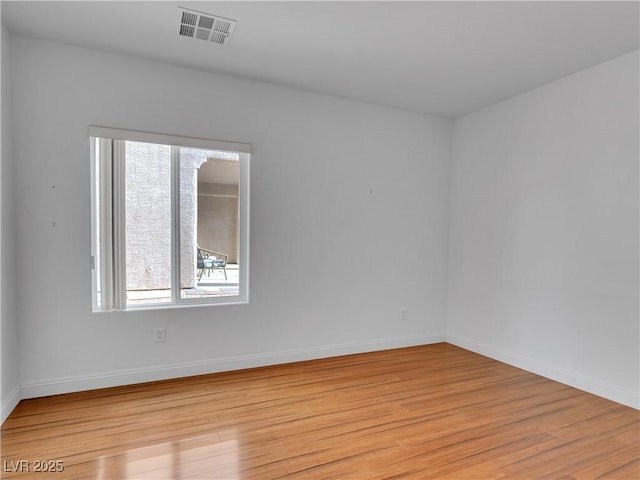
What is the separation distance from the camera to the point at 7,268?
8.50ft

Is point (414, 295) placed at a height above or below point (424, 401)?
above

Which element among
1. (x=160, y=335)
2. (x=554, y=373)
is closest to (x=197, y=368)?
(x=160, y=335)

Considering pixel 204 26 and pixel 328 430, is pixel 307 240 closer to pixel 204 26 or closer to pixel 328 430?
pixel 328 430

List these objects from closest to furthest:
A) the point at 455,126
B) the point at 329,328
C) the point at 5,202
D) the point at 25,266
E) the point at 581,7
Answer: the point at 581,7 → the point at 5,202 → the point at 25,266 → the point at 329,328 → the point at 455,126

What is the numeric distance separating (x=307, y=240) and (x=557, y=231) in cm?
236

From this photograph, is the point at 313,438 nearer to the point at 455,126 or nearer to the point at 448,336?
the point at 448,336

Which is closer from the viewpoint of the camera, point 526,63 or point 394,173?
point 526,63

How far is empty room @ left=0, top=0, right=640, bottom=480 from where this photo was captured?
234cm

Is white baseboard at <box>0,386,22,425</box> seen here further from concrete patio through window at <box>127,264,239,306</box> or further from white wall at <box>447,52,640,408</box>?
white wall at <box>447,52,640,408</box>

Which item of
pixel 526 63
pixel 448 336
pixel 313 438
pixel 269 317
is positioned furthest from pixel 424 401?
pixel 526 63

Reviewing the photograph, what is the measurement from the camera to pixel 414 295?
4.41 metres

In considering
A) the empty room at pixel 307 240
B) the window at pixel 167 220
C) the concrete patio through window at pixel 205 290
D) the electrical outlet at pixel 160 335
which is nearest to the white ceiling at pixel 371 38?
the empty room at pixel 307 240

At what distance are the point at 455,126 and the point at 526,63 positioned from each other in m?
1.50

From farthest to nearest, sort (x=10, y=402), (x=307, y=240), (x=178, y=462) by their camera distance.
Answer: (x=307, y=240)
(x=10, y=402)
(x=178, y=462)
